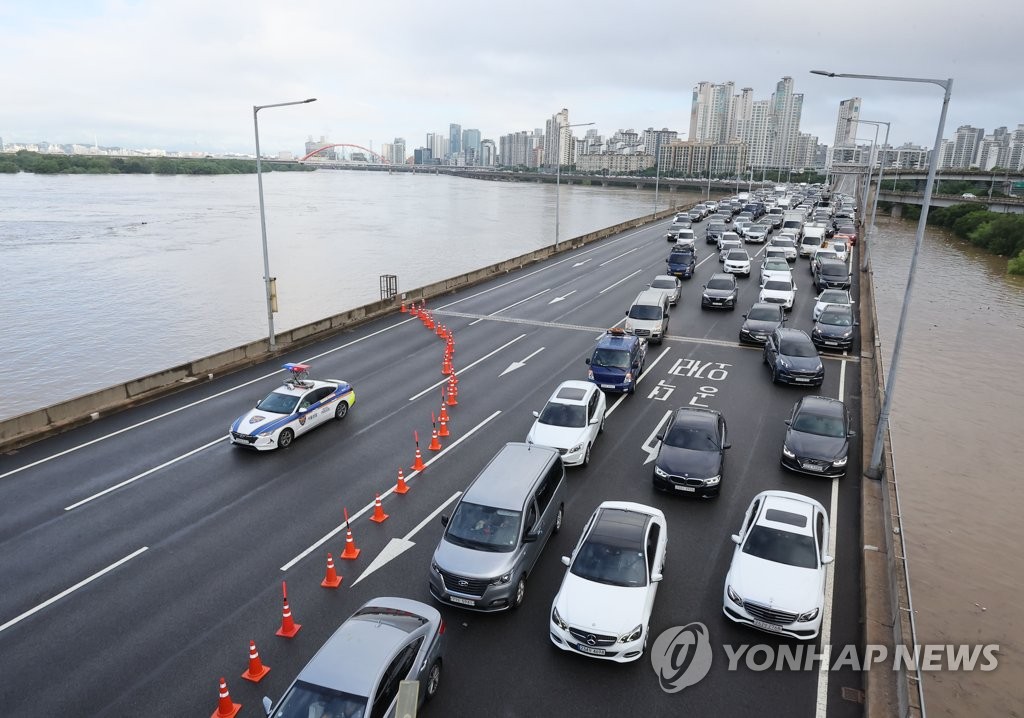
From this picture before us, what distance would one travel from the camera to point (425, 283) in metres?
48.2

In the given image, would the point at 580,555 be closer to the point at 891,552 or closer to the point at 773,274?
the point at 891,552

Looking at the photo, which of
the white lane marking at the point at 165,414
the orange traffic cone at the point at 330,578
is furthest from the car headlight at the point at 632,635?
the white lane marking at the point at 165,414

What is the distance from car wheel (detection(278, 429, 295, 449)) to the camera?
16.3m

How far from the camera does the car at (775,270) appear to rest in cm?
3119

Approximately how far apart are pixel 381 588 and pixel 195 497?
5529mm

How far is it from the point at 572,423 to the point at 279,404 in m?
7.58

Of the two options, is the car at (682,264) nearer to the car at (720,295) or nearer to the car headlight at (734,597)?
the car at (720,295)

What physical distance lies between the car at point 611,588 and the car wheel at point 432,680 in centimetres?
170

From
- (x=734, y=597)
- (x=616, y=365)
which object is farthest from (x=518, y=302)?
(x=734, y=597)

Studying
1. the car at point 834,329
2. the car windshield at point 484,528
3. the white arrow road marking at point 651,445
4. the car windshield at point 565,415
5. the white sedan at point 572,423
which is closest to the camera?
the car windshield at point 484,528

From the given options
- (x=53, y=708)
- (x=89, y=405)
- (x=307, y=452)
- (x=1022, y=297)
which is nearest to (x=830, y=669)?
(x=53, y=708)

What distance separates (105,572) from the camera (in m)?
11.3

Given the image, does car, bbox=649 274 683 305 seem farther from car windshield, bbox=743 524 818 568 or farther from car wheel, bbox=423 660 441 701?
car wheel, bbox=423 660 441 701

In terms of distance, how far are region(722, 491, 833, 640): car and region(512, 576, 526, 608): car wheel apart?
10.2ft
